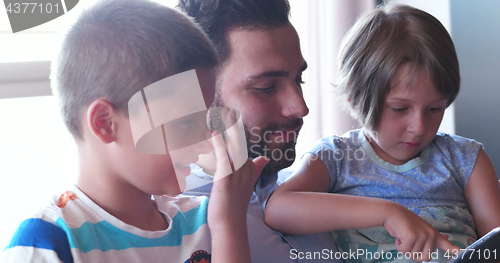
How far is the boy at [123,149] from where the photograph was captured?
0.51 metres

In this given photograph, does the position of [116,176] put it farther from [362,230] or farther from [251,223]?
[362,230]

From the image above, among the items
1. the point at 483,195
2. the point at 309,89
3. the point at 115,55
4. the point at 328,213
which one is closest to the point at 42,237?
the point at 115,55

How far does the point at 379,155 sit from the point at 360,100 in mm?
143

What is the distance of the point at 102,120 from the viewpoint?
52 centimetres

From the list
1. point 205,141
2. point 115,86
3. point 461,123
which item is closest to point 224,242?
point 205,141

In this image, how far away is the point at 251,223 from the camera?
0.79m

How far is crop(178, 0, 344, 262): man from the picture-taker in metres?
0.85

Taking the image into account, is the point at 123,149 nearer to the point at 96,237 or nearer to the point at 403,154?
the point at 96,237

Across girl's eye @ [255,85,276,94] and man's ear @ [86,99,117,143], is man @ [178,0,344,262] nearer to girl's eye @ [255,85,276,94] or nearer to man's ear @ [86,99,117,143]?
girl's eye @ [255,85,276,94]

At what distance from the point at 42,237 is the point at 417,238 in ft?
1.79

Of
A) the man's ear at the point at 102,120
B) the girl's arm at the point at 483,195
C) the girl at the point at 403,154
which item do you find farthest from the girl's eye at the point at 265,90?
the girl's arm at the point at 483,195

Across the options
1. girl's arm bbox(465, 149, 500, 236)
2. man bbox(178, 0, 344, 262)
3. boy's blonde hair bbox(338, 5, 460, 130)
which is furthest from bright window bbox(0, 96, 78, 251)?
girl's arm bbox(465, 149, 500, 236)

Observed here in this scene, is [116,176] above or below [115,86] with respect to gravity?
below

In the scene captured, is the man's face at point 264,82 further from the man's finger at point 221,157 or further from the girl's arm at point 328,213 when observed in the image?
the man's finger at point 221,157
